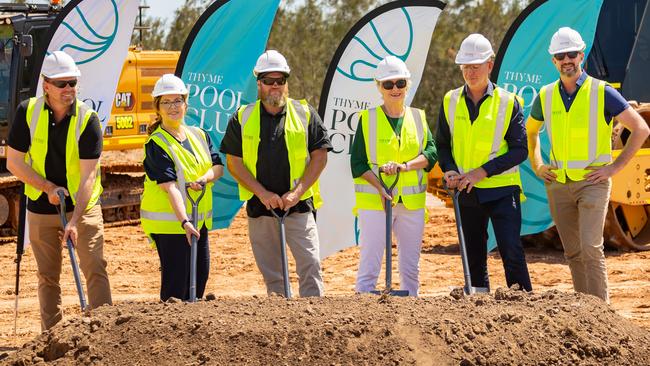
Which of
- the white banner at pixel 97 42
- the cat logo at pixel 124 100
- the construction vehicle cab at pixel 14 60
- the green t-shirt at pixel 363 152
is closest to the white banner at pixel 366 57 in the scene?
the white banner at pixel 97 42

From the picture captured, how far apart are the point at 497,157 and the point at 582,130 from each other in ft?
2.25

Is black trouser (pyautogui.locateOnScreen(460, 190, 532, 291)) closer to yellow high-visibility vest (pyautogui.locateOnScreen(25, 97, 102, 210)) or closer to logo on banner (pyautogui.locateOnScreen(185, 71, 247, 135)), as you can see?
yellow high-visibility vest (pyautogui.locateOnScreen(25, 97, 102, 210))

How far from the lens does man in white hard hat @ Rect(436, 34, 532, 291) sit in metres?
9.12

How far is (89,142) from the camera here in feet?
29.0

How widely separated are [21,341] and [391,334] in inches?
165

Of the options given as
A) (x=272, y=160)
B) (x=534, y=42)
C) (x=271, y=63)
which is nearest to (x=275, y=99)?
(x=271, y=63)

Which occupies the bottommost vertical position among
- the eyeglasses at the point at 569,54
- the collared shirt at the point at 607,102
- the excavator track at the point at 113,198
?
the excavator track at the point at 113,198

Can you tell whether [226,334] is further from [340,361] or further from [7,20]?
[7,20]

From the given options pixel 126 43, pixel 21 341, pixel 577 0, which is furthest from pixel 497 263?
pixel 21 341

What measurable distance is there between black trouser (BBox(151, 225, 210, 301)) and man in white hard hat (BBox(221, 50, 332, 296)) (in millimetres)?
444

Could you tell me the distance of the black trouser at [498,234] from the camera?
29.9 ft

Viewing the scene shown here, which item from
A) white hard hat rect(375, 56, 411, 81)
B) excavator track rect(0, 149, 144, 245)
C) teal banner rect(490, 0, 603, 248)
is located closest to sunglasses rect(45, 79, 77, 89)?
white hard hat rect(375, 56, 411, 81)

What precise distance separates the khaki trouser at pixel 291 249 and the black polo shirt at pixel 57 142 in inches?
48.8

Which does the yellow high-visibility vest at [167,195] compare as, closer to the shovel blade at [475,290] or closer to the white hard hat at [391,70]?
the white hard hat at [391,70]
